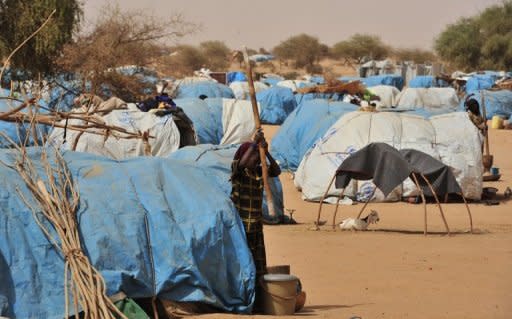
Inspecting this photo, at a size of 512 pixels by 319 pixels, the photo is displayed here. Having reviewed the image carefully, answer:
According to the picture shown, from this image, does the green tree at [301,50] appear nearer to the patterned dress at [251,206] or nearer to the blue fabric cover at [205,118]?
the blue fabric cover at [205,118]

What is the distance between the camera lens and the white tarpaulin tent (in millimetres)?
17172

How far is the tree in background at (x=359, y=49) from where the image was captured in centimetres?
7325

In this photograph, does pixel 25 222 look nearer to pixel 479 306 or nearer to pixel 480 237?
pixel 479 306

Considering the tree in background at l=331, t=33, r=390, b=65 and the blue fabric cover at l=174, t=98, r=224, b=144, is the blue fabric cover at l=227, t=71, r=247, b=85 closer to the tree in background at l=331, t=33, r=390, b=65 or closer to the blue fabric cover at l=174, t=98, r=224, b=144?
the blue fabric cover at l=174, t=98, r=224, b=144

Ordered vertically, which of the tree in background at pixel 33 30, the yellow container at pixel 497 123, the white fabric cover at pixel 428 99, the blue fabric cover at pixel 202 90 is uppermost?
the tree in background at pixel 33 30

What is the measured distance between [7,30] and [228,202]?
56.1 feet

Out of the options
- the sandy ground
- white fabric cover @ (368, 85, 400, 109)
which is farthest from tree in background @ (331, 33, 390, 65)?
the sandy ground

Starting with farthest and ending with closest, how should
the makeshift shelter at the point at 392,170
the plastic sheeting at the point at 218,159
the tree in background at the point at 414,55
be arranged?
the tree in background at the point at 414,55
the makeshift shelter at the point at 392,170
the plastic sheeting at the point at 218,159

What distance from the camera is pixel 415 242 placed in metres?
12.7

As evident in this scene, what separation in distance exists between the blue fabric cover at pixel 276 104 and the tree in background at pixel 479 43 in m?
27.9

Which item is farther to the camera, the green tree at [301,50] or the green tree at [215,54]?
the green tree at [301,50]

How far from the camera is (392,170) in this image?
44.0 ft

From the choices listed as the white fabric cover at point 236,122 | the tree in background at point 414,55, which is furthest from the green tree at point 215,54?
the white fabric cover at point 236,122

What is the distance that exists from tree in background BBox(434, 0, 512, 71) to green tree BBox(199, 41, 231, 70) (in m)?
15.0
